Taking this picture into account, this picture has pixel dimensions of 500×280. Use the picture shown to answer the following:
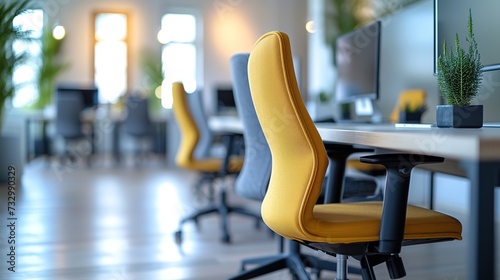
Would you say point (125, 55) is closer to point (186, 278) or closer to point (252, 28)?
point (252, 28)

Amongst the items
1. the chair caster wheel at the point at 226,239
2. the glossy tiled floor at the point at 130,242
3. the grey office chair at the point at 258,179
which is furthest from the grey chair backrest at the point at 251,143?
the chair caster wheel at the point at 226,239

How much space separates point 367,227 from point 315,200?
163 mm

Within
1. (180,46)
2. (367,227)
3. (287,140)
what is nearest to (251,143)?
(287,140)

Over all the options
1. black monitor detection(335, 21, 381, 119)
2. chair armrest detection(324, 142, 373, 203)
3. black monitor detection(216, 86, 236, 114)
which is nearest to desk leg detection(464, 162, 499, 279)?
chair armrest detection(324, 142, 373, 203)

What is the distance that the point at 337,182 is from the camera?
2070 mm

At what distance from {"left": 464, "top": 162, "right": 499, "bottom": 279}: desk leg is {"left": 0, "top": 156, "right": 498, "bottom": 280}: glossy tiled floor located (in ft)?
4.68

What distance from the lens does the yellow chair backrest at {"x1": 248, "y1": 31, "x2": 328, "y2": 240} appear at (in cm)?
151

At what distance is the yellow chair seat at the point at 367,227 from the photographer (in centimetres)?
151

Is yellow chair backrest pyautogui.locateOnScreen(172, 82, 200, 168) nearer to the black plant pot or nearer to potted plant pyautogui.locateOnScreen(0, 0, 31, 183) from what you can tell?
potted plant pyautogui.locateOnScreen(0, 0, 31, 183)

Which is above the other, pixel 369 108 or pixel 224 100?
pixel 224 100

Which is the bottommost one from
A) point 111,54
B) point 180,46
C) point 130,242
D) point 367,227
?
point 130,242

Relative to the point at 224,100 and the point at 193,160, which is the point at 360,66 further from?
the point at 224,100

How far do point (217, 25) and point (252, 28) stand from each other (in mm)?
742

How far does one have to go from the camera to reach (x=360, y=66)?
312 cm
